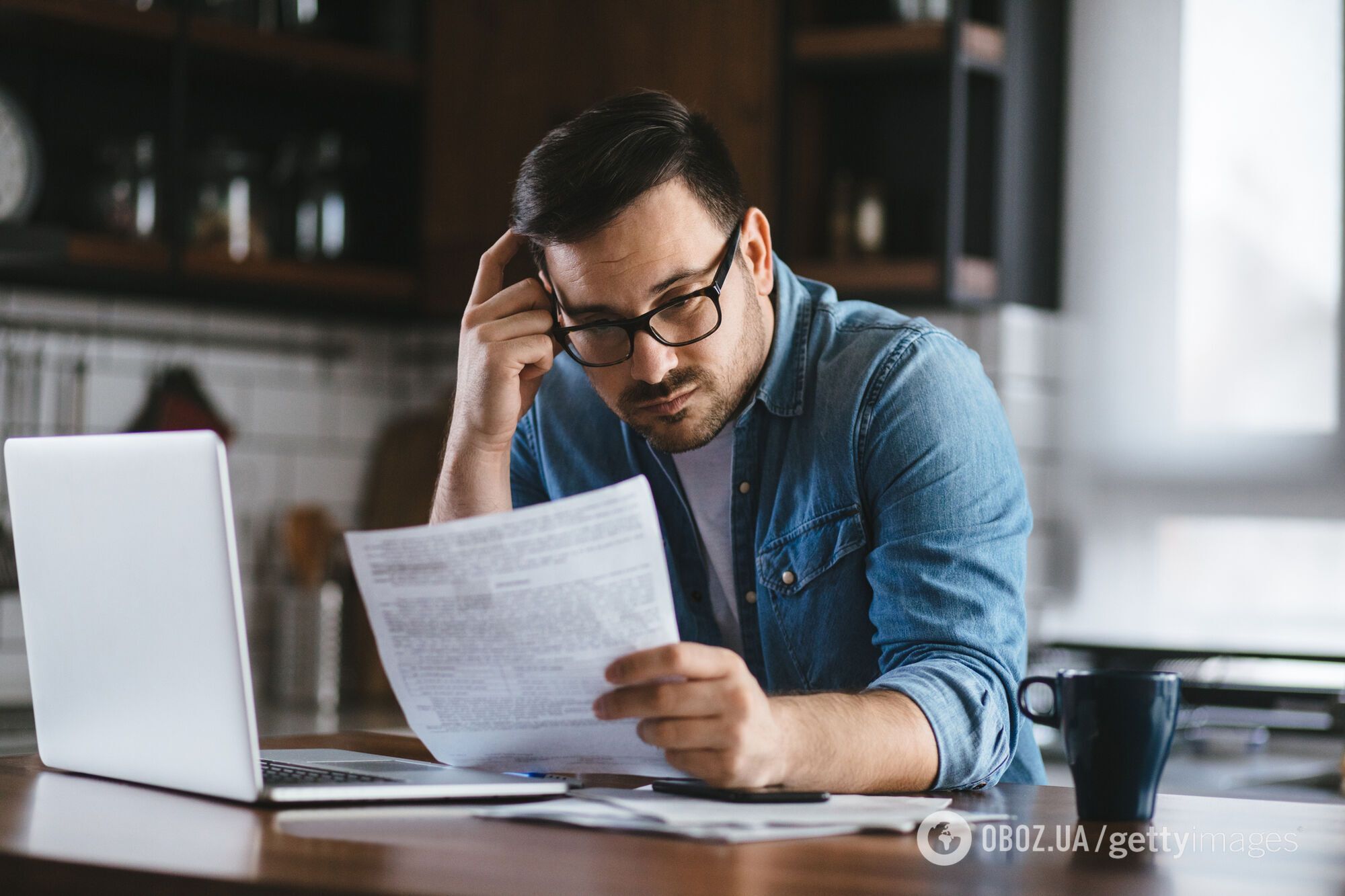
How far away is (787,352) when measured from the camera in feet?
5.35

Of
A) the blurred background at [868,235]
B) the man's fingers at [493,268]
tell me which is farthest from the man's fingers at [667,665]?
the blurred background at [868,235]

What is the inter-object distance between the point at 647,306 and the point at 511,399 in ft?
0.70

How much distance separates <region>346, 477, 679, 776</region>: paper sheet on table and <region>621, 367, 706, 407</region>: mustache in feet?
1.48

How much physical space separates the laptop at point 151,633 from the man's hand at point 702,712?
0.11 metres

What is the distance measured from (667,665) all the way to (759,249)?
0.70 meters

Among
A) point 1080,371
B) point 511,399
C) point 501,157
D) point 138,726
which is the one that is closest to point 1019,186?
point 1080,371

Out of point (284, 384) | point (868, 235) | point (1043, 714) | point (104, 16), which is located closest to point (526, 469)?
point (1043, 714)

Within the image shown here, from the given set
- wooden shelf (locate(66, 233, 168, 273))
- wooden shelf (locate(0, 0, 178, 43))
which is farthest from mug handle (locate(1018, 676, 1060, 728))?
wooden shelf (locate(0, 0, 178, 43))

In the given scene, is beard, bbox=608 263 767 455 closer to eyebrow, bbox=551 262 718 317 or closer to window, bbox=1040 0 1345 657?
eyebrow, bbox=551 262 718 317

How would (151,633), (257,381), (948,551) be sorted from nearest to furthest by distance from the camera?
(151,633), (948,551), (257,381)

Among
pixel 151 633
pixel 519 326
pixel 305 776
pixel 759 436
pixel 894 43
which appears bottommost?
pixel 305 776

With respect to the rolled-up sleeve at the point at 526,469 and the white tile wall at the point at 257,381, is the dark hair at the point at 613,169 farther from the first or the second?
the white tile wall at the point at 257,381

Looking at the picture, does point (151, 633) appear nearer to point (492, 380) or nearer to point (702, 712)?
point (702, 712)

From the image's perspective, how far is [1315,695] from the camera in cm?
253
